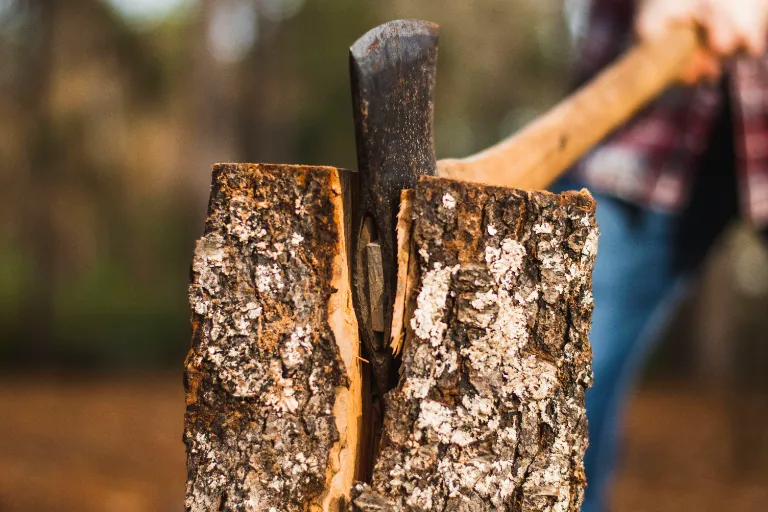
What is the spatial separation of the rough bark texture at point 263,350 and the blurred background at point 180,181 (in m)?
4.28


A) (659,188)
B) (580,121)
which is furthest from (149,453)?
(580,121)

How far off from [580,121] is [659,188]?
0.85 metres

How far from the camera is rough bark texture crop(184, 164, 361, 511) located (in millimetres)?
1067

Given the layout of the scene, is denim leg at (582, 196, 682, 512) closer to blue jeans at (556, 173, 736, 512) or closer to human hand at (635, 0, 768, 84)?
blue jeans at (556, 173, 736, 512)

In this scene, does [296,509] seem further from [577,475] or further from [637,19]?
[637,19]

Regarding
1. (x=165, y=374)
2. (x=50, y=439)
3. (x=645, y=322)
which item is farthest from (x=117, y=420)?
(x=645, y=322)

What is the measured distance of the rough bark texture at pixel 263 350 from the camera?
1.07m

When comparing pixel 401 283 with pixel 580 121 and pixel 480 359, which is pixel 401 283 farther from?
pixel 580 121

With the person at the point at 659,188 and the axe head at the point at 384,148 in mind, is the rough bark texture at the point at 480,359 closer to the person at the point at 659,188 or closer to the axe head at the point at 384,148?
the axe head at the point at 384,148

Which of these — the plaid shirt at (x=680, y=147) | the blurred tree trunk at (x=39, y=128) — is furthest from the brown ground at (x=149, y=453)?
the plaid shirt at (x=680, y=147)

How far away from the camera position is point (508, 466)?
1088 millimetres

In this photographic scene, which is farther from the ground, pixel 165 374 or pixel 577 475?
pixel 577 475

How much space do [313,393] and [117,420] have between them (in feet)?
26.1

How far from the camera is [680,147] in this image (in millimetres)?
2324
